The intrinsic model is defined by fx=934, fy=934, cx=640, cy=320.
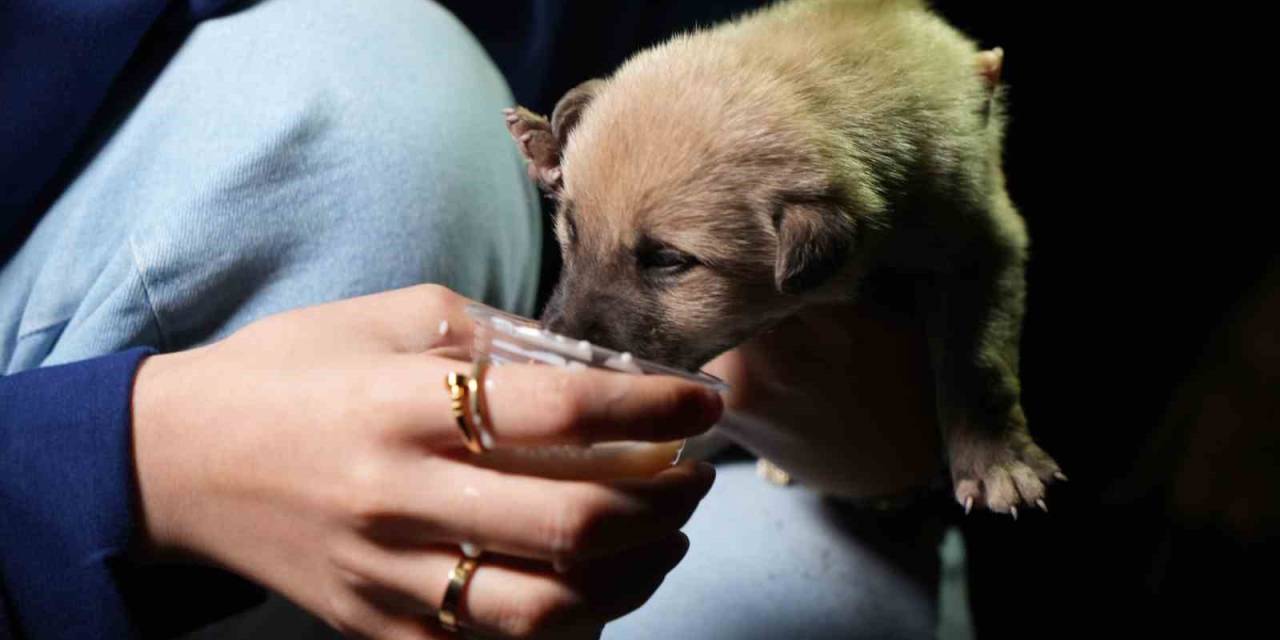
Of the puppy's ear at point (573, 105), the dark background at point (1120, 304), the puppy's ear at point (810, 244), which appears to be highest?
the puppy's ear at point (573, 105)

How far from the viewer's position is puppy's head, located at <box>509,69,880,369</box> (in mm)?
1317

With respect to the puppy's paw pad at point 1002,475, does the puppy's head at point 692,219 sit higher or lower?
higher

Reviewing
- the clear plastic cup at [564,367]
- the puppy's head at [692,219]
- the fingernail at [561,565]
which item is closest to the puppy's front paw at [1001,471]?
the puppy's head at [692,219]

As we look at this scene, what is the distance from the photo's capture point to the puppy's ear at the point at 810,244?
1.28 m

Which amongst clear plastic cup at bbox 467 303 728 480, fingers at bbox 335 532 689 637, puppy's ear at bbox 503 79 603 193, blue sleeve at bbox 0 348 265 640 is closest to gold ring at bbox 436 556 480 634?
fingers at bbox 335 532 689 637

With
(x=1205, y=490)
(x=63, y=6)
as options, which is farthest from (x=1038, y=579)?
(x=63, y=6)

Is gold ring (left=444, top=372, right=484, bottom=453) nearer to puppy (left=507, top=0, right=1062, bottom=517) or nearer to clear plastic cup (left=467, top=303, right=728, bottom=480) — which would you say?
clear plastic cup (left=467, top=303, right=728, bottom=480)

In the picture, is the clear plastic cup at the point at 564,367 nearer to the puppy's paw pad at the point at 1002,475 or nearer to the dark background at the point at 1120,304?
the puppy's paw pad at the point at 1002,475

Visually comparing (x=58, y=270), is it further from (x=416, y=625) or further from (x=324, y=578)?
(x=416, y=625)

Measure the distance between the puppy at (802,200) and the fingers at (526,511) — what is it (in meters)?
0.36

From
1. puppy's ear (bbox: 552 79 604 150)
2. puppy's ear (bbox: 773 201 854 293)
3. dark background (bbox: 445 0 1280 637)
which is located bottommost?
dark background (bbox: 445 0 1280 637)

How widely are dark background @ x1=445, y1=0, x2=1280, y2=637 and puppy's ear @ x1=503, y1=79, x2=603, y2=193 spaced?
0.49 meters

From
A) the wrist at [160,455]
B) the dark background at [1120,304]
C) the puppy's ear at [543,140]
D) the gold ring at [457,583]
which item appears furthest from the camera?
the dark background at [1120,304]

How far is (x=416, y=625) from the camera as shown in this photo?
110 centimetres
